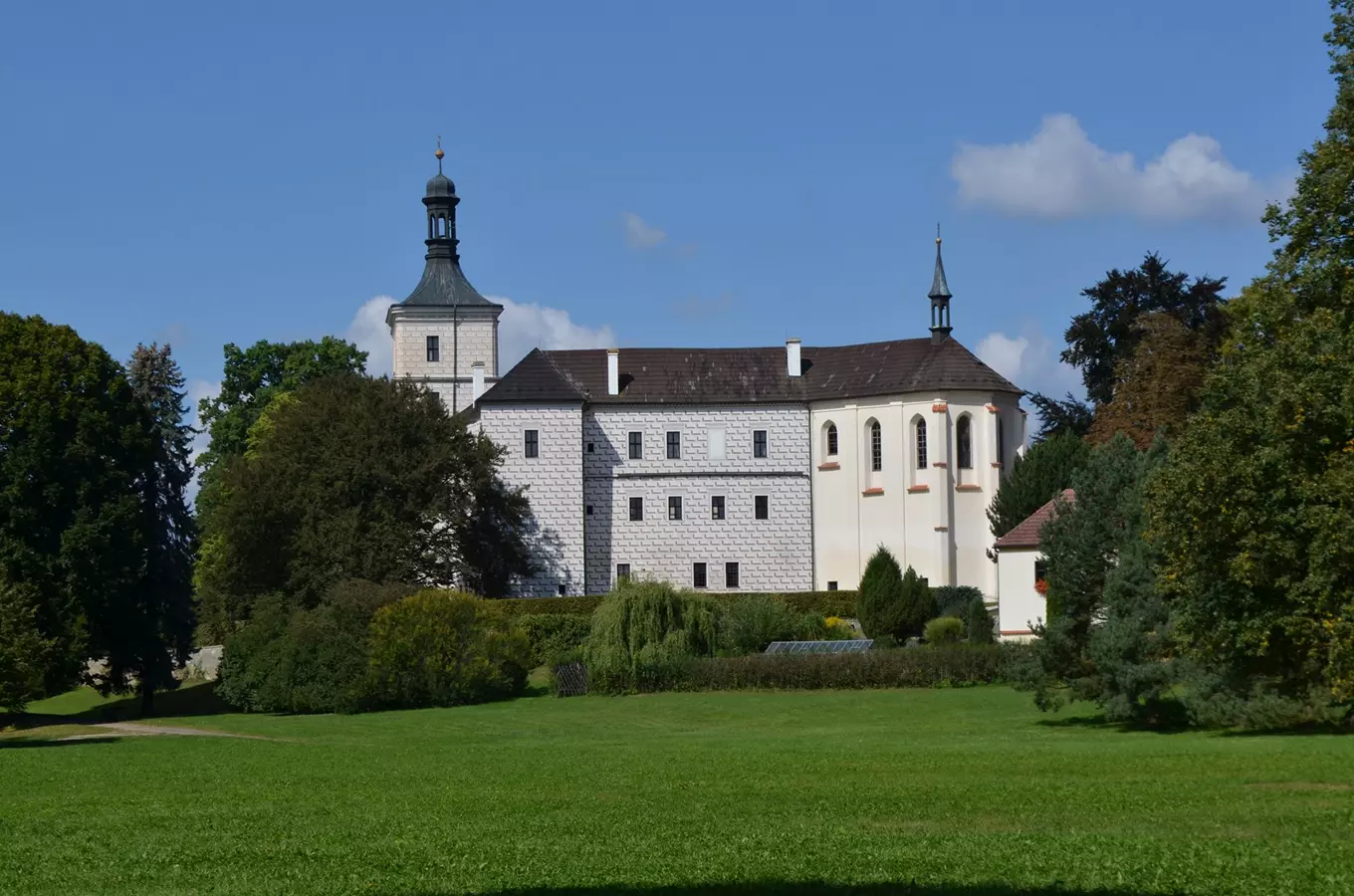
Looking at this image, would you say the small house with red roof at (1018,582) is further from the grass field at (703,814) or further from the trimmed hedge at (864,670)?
the grass field at (703,814)

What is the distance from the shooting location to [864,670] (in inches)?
1868

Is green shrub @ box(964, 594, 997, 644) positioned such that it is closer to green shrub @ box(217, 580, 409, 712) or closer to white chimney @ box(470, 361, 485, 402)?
green shrub @ box(217, 580, 409, 712)

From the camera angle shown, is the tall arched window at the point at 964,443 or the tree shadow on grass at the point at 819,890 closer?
the tree shadow on grass at the point at 819,890

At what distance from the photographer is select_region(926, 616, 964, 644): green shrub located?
6062 centimetres

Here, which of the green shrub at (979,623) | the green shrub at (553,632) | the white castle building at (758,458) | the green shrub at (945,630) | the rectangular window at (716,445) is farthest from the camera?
the rectangular window at (716,445)

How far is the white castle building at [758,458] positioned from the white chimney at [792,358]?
8cm

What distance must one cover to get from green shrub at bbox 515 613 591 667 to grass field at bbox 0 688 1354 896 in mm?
23915

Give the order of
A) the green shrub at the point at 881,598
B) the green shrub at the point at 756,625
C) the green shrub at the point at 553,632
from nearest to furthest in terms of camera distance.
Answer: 1. the green shrub at the point at 756,625
2. the green shrub at the point at 553,632
3. the green shrub at the point at 881,598

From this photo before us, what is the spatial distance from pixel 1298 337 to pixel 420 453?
38.5 metres

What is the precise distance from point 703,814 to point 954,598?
52.0m

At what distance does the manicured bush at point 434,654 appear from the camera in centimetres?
4891

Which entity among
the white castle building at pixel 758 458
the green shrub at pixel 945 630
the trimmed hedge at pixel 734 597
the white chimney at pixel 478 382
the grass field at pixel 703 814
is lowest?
the grass field at pixel 703 814

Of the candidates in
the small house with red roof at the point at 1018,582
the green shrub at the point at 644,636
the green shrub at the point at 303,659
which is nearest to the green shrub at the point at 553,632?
the green shrub at the point at 644,636

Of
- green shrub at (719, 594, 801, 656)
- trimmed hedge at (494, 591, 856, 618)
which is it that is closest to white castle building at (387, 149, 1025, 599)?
trimmed hedge at (494, 591, 856, 618)
